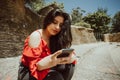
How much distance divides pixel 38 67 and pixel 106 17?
4510 centimetres

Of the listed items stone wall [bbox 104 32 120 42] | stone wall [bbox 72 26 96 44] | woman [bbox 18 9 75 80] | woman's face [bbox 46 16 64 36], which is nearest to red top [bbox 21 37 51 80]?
woman [bbox 18 9 75 80]

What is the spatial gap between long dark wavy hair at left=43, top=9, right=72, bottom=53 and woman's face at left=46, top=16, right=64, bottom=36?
0.13 feet

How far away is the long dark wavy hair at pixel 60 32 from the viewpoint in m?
2.46

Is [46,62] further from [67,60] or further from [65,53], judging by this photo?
[67,60]

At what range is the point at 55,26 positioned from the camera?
Result: 2.46m

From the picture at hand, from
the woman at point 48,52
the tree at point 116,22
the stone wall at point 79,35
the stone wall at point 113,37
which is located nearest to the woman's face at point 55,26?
the woman at point 48,52

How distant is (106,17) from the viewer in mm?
45312

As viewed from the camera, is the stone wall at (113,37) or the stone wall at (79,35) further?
the stone wall at (113,37)

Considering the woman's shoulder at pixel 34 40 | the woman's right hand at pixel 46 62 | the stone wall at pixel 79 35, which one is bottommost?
the stone wall at pixel 79 35

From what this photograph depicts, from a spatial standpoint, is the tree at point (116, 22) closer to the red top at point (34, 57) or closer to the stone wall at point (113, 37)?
the stone wall at point (113, 37)

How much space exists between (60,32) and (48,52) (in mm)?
472

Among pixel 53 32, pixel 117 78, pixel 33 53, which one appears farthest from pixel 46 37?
pixel 117 78

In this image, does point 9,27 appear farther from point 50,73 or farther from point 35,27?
point 50,73

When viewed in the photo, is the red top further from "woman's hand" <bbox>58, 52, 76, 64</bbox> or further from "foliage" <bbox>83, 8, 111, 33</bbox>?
"foliage" <bbox>83, 8, 111, 33</bbox>
